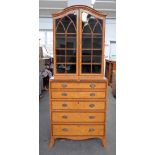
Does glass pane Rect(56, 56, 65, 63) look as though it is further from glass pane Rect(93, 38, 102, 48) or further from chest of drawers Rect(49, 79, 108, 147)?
glass pane Rect(93, 38, 102, 48)

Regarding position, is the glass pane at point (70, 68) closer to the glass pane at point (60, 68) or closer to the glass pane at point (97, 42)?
the glass pane at point (60, 68)

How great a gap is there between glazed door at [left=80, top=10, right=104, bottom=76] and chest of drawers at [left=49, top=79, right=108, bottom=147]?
0.65 feet

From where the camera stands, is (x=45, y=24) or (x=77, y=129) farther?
(x=45, y=24)

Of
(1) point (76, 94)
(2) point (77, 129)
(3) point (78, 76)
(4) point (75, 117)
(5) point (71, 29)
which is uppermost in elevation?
(5) point (71, 29)

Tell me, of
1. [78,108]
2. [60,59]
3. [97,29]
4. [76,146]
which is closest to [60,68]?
[60,59]

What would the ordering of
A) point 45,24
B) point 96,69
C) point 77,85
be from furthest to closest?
1. point 45,24
2. point 96,69
3. point 77,85

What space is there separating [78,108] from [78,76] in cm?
42

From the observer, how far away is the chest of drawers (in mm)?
2592

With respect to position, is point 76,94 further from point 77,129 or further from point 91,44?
point 91,44

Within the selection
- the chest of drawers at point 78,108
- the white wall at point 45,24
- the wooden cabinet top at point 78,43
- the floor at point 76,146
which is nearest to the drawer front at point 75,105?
the chest of drawers at point 78,108

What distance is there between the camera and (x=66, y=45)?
2.63 meters

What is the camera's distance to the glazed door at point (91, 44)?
258cm
